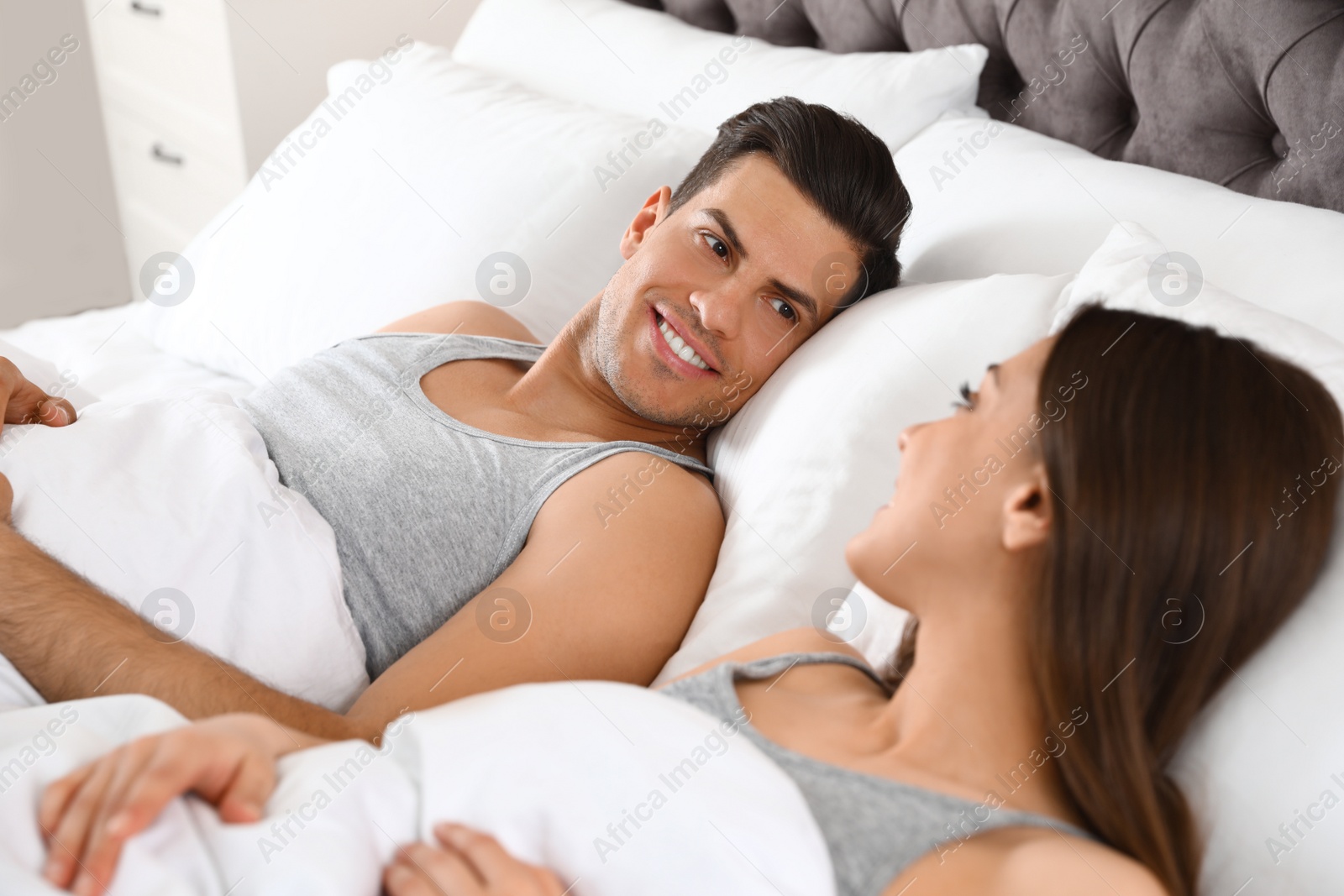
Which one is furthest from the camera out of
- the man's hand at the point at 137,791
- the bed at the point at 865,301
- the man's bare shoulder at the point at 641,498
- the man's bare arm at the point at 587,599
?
the man's bare shoulder at the point at 641,498

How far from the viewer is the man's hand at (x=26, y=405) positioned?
1001 mm

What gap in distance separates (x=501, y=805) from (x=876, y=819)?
0.75 feet

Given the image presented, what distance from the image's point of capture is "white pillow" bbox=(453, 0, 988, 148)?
4.43ft

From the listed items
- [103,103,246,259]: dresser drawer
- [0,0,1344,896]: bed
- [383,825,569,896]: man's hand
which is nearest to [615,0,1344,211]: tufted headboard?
[0,0,1344,896]: bed

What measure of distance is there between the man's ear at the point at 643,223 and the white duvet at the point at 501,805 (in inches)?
32.3

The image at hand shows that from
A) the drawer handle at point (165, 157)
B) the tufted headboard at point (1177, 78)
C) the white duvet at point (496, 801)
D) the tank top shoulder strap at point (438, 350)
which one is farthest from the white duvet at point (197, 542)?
the drawer handle at point (165, 157)

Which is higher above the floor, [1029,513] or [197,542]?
[1029,513]

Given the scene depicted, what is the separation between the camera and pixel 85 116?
2.91 metres

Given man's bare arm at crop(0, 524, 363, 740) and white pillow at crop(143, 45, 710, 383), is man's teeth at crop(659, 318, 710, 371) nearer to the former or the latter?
white pillow at crop(143, 45, 710, 383)

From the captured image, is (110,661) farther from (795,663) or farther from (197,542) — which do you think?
(795,663)

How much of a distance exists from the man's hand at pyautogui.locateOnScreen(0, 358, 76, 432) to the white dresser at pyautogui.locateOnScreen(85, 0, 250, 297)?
1.45 m

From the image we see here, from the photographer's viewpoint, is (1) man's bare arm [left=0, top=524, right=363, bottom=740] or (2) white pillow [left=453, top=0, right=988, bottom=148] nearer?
(1) man's bare arm [left=0, top=524, right=363, bottom=740]

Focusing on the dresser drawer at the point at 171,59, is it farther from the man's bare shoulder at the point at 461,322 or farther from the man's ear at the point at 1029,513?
the man's ear at the point at 1029,513

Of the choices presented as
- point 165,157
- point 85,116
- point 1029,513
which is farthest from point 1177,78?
point 85,116
